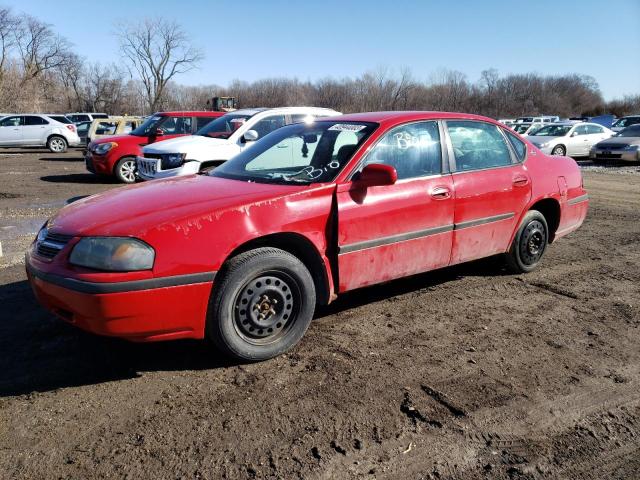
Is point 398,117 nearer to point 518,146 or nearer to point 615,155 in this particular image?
point 518,146

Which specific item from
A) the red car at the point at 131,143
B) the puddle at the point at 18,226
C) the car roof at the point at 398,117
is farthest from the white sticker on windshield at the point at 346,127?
the red car at the point at 131,143

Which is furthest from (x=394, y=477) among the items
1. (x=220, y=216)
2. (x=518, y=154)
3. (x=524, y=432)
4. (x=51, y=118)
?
(x=51, y=118)

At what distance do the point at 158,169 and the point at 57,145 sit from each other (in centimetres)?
1817

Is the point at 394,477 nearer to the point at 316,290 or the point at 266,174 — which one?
the point at 316,290

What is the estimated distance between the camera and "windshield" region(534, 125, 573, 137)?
19266 millimetres

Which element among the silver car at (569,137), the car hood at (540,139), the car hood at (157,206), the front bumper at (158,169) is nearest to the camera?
the car hood at (157,206)

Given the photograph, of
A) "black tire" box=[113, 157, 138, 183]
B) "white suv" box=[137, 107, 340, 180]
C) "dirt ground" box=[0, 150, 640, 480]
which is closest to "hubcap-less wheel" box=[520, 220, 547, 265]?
"dirt ground" box=[0, 150, 640, 480]

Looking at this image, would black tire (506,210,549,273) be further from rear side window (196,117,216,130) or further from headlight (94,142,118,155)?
headlight (94,142,118,155)

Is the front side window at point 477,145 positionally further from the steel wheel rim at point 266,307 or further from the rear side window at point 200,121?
the rear side window at point 200,121

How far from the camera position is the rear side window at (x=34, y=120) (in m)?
23.5

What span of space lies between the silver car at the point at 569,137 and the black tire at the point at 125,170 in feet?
45.3

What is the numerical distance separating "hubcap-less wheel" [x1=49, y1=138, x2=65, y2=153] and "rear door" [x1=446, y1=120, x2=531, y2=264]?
24.0m

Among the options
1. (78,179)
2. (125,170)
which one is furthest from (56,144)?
(125,170)

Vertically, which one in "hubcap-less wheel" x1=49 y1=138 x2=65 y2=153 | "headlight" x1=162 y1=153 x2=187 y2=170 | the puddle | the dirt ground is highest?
"headlight" x1=162 y1=153 x2=187 y2=170
